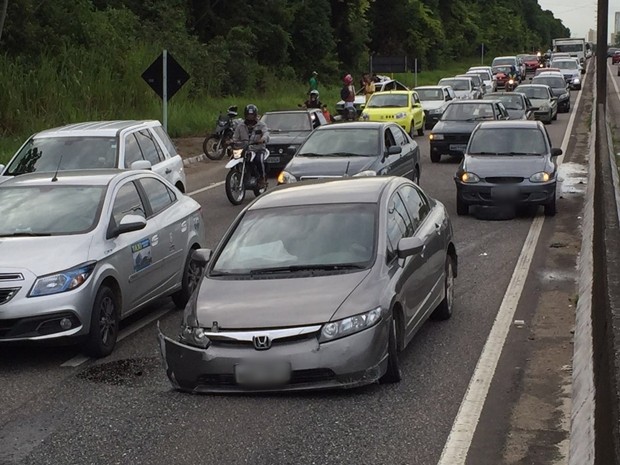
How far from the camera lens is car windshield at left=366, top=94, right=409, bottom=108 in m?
34.9

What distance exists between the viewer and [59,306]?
870 cm

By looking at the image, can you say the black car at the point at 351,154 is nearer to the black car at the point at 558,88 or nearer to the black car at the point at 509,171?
the black car at the point at 509,171

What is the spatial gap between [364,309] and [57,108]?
860 inches

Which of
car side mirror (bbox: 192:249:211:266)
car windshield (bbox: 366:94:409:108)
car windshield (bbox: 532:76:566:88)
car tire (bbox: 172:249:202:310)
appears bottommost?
car windshield (bbox: 532:76:566:88)

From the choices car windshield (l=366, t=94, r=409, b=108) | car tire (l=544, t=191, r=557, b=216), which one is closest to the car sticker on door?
car tire (l=544, t=191, r=557, b=216)

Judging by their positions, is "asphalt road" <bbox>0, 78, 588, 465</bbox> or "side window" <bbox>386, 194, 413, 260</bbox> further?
Answer: "side window" <bbox>386, 194, 413, 260</bbox>

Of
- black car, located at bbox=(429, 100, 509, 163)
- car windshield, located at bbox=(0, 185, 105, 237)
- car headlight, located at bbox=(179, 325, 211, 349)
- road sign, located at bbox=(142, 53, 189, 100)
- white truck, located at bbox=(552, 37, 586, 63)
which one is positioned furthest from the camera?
white truck, located at bbox=(552, 37, 586, 63)

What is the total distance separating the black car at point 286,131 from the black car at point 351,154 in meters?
5.17

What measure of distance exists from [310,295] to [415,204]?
100 inches

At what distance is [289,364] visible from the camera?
24.2 ft

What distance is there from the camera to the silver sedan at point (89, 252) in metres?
8.70

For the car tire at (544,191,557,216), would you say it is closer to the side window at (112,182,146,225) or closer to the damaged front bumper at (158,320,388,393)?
the side window at (112,182,146,225)

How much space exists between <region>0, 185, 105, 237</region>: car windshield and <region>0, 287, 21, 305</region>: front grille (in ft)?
2.89

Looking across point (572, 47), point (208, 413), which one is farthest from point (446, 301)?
point (572, 47)
